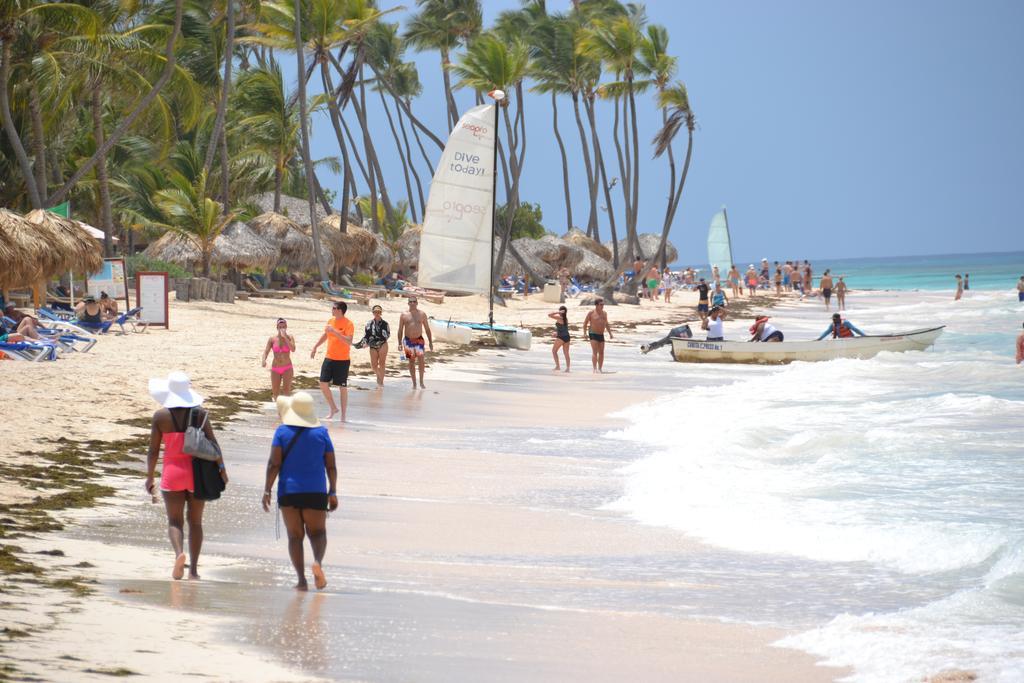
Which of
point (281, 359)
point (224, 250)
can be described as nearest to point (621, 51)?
point (224, 250)

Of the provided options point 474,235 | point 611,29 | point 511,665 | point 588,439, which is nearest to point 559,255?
point 611,29

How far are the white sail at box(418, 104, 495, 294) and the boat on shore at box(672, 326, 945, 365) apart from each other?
4.57 m

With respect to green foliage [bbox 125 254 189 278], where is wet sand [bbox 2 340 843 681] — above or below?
below

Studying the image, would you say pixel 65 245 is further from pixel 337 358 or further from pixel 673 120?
pixel 673 120

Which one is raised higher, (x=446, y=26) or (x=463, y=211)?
(x=446, y=26)

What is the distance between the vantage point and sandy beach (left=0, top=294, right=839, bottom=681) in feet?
18.2

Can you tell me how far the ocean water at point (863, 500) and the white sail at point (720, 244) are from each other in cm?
4139

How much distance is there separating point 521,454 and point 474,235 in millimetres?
14289

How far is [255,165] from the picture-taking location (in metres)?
47.3

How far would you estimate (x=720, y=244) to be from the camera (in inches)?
2478

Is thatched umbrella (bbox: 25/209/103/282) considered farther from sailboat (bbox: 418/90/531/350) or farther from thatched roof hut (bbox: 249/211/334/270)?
thatched roof hut (bbox: 249/211/334/270)

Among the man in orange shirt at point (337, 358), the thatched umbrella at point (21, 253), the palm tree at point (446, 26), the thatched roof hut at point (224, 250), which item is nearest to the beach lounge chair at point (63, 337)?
the thatched umbrella at point (21, 253)

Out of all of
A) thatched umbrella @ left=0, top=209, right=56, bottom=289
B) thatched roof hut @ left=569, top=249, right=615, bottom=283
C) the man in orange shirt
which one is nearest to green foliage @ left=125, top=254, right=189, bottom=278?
thatched umbrella @ left=0, top=209, right=56, bottom=289

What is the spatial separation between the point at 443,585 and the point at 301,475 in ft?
3.54
